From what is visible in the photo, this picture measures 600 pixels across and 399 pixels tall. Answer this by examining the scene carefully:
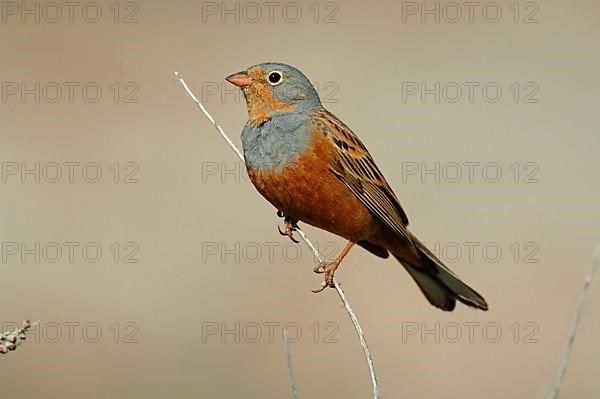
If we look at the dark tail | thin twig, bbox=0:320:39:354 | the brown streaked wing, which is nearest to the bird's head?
the brown streaked wing

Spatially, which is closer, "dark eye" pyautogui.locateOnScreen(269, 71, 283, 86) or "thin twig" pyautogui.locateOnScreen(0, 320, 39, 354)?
"thin twig" pyautogui.locateOnScreen(0, 320, 39, 354)

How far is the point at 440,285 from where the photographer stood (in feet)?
22.7

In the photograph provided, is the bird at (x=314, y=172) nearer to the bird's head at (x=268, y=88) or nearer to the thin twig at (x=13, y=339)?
the bird's head at (x=268, y=88)

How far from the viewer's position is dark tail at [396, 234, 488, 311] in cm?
676

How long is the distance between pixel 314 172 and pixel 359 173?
48cm

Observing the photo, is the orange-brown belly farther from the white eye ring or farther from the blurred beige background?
the blurred beige background

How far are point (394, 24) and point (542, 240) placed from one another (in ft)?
21.0

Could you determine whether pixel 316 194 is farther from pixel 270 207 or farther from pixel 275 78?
pixel 270 207

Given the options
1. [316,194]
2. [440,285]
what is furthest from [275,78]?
[440,285]

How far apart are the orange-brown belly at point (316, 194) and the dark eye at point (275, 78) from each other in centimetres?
38

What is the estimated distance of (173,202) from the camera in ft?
39.2

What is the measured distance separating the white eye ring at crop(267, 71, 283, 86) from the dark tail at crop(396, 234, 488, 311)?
129 centimetres

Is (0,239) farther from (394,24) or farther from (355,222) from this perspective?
(394,24)

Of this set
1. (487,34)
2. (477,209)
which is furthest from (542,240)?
(487,34)
